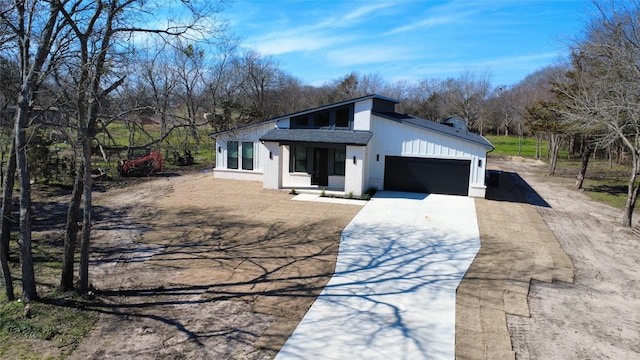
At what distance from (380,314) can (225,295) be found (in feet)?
10.4

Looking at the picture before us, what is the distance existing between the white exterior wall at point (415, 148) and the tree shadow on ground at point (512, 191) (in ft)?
4.94

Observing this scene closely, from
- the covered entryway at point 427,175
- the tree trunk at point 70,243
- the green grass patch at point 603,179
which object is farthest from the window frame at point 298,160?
the green grass patch at point 603,179

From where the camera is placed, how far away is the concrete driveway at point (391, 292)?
22.6ft

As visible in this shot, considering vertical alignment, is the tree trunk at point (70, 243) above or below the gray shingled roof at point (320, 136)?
below

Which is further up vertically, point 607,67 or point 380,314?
point 607,67

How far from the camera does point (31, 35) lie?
8.23 m

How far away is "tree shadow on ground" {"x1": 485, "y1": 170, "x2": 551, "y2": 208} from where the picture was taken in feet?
65.4

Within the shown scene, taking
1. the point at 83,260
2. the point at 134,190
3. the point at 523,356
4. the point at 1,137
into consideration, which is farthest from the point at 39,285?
the point at 134,190

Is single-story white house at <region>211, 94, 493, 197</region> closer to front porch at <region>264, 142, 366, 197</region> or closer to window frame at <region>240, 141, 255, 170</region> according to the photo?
front porch at <region>264, 142, 366, 197</region>

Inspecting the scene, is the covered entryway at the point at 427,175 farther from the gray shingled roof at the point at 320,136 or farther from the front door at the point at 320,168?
the front door at the point at 320,168

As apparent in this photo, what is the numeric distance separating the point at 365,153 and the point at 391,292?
11314 millimetres

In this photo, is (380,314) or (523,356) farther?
(380,314)

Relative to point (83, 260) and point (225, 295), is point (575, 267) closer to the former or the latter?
point (225, 295)

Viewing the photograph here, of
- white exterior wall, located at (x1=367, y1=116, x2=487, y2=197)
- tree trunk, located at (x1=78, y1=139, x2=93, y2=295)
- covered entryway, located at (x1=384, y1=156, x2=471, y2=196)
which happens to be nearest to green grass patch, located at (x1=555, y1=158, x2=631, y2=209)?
white exterior wall, located at (x1=367, y1=116, x2=487, y2=197)
